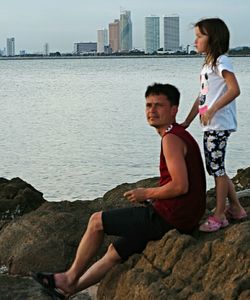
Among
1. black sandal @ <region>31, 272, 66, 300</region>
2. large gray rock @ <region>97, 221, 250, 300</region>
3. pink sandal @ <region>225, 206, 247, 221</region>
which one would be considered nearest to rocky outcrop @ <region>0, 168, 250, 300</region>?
large gray rock @ <region>97, 221, 250, 300</region>

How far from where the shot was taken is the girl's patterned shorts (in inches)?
230

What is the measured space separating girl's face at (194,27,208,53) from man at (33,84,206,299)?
0.53 metres

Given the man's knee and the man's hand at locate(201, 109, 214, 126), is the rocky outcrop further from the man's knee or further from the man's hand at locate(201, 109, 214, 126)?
the man's hand at locate(201, 109, 214, 126)

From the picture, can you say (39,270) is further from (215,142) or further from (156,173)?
(156,173)

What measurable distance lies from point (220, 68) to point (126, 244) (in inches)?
56.0

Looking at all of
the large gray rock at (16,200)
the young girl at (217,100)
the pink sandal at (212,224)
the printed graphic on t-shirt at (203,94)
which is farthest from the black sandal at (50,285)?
the large gray rock at (16,200)

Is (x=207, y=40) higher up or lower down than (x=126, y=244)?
higher up

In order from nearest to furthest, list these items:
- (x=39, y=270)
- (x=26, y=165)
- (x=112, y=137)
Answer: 1. (x=39, y=270)
2. (x=26, y=165)
3. (x=112, y=137)

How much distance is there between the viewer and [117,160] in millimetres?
18516

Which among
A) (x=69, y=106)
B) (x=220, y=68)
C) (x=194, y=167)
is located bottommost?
(x=69, y=106)

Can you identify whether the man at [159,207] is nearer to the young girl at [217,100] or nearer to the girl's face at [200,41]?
the young girl at [217,100]

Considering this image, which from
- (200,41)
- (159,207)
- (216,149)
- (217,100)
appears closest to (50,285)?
(159,207)

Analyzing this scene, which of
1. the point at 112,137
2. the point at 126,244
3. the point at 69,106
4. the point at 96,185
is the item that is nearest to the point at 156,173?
the point at 96,185

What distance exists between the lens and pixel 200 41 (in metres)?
5.94
